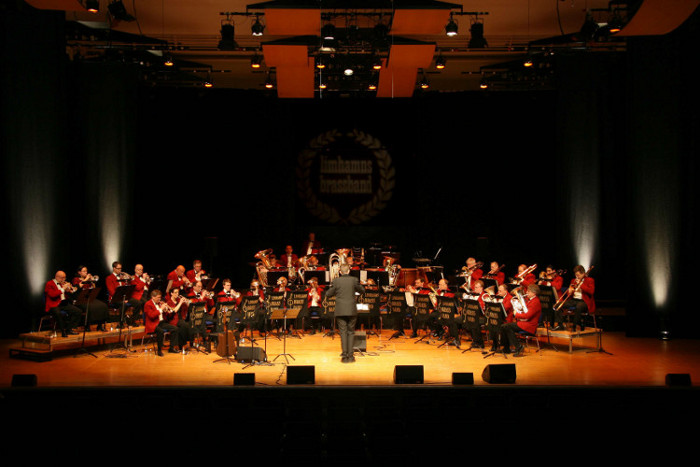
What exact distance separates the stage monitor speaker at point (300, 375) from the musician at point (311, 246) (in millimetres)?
9759

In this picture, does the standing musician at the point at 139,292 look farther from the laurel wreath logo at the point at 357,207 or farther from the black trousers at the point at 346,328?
the laurel wreath logo at the point at 357,207

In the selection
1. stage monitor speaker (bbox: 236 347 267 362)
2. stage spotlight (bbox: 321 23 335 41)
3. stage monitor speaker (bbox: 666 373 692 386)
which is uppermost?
stage spotlight (bbox: 321 23 335 41)

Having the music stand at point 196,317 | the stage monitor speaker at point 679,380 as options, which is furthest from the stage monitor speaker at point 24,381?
the stage monitor speaker at point 679,380

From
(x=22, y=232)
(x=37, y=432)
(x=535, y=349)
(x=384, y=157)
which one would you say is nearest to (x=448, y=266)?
(x=384, y=157)

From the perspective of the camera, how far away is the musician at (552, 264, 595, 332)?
41.0ft

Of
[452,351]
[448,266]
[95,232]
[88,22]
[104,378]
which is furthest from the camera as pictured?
[448,266]

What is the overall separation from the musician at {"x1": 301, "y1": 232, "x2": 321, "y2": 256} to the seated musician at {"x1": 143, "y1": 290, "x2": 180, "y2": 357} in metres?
6.31

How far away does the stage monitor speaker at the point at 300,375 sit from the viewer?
7801mm

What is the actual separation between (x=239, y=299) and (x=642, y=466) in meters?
8.06

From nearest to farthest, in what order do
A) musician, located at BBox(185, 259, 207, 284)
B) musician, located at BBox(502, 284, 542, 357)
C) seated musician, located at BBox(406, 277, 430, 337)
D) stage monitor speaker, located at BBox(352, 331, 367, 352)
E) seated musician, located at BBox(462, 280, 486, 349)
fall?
musician, located at BBox(502, 284, 542, 357)
stage monitor speaker, located at BBox(352, 331, 367, 352)
seated musician, located at BBox(462, 280, 486, 349)
seated musician, located at BBox(406, 277, 430, 337)
musician, located at BBox(185, 259, 207, 284)

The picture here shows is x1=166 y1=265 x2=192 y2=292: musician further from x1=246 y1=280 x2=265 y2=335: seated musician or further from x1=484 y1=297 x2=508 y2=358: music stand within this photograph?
x1=484 y1=297 x2=508 y2=358: music stand

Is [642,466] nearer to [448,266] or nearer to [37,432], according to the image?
[37,432]

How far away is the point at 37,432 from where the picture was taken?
22.5 feet

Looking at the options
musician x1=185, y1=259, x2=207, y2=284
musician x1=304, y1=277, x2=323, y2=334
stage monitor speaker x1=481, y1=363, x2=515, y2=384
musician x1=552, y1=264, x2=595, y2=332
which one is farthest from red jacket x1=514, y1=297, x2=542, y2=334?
musician x1=185, y1=259, x2=207, y2=284
